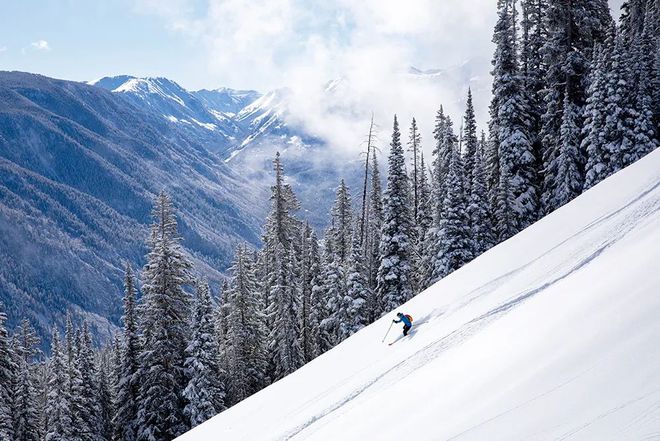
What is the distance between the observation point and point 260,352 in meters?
38.9

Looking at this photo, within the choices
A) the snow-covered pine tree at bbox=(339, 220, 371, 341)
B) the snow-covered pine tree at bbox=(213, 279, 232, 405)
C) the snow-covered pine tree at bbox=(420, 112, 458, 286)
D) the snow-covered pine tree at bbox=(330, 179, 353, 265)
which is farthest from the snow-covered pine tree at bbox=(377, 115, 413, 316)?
the snow-covered pine tree at bbox=(330, 179, 353, 265)

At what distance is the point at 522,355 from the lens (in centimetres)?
716

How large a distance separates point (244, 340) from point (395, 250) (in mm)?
13381

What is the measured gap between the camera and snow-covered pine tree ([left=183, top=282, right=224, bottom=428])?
29.1m

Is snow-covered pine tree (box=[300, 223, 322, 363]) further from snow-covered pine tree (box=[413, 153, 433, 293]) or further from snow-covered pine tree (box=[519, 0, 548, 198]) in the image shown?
snow-covered pine tree (box=[519, 0, 548, 198])

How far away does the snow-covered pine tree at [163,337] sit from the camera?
96.2ft

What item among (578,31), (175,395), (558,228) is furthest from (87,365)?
(578,31)

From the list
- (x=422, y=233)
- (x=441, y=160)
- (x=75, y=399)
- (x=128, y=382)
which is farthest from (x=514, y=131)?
(x=75, y=399)

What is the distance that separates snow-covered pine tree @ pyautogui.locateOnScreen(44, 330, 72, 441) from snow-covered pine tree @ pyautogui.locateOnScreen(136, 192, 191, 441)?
712 centimetres

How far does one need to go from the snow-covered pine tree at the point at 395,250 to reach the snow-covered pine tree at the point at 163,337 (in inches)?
506

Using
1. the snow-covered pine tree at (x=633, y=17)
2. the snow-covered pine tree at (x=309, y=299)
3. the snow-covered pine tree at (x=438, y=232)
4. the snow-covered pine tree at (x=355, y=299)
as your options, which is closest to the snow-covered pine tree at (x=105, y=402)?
the snow-covered pine tree at (x=309, y=299)

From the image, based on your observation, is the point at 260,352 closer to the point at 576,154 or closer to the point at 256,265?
the point at 256,265

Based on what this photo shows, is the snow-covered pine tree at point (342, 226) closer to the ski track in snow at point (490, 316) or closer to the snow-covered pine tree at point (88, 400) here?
the snow-covered pine tree at point (88, 400)

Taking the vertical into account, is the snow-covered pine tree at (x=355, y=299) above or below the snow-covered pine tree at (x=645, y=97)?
below
